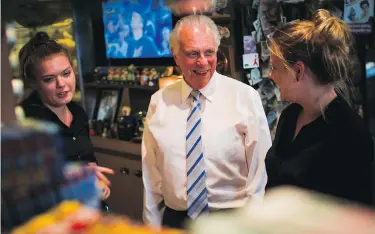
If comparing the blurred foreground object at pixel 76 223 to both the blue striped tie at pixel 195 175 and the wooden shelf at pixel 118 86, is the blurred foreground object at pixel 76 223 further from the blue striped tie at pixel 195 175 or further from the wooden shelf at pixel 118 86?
the wooden shelf at pixel 118 86

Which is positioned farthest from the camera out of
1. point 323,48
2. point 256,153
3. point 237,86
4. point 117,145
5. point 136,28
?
point 136,28

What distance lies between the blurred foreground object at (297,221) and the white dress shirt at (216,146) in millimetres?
Answer: 1077

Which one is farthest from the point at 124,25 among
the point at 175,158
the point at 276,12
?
the point at 175,158

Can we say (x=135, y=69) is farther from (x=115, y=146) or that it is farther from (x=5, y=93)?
(x=5, y=93)

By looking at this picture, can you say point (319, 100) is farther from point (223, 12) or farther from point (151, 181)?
point (223, 12)

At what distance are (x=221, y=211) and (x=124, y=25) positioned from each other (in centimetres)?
269

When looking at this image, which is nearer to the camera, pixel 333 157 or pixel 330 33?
pixel 333 157

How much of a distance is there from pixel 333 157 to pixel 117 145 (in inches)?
105

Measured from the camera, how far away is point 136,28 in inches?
159

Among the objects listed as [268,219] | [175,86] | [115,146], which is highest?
[175,86]

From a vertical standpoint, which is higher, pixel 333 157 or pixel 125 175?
pixel 333 157

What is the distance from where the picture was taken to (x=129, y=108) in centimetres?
416

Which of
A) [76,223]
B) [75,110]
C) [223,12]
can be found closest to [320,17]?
[75,110]

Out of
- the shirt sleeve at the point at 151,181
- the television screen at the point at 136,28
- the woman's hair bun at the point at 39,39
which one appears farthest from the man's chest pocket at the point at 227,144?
the television screen at the point at 136,28
